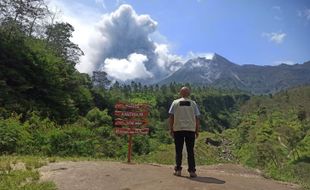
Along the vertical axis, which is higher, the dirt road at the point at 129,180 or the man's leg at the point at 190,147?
the man's leg at the point at 190,147

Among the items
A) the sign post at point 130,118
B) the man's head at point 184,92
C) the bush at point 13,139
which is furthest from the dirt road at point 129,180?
the bush at point 13,139

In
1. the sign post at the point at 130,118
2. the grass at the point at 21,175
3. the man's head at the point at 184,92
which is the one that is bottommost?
the grass at the point at 21,175

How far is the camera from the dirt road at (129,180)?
356 inches

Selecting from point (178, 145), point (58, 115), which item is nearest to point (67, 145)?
point (178, 145)

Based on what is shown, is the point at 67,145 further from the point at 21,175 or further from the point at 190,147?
the point at 190,147

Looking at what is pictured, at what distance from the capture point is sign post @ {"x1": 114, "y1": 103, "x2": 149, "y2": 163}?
12.6 metres

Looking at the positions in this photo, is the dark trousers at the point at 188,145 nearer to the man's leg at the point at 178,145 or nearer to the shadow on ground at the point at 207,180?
the man's leg at the point at 178,145

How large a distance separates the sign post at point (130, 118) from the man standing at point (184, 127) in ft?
7.86

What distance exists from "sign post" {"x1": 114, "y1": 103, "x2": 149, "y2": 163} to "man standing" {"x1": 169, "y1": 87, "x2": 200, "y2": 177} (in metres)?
2.40

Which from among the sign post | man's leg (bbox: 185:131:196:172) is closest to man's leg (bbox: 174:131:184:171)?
man's leg (bbox: 185:131:196:172)

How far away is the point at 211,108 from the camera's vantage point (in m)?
157

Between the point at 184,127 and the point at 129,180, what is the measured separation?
1.67m

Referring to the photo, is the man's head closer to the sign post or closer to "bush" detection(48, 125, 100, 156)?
the sign post

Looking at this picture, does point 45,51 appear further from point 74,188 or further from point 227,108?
point 227,108
